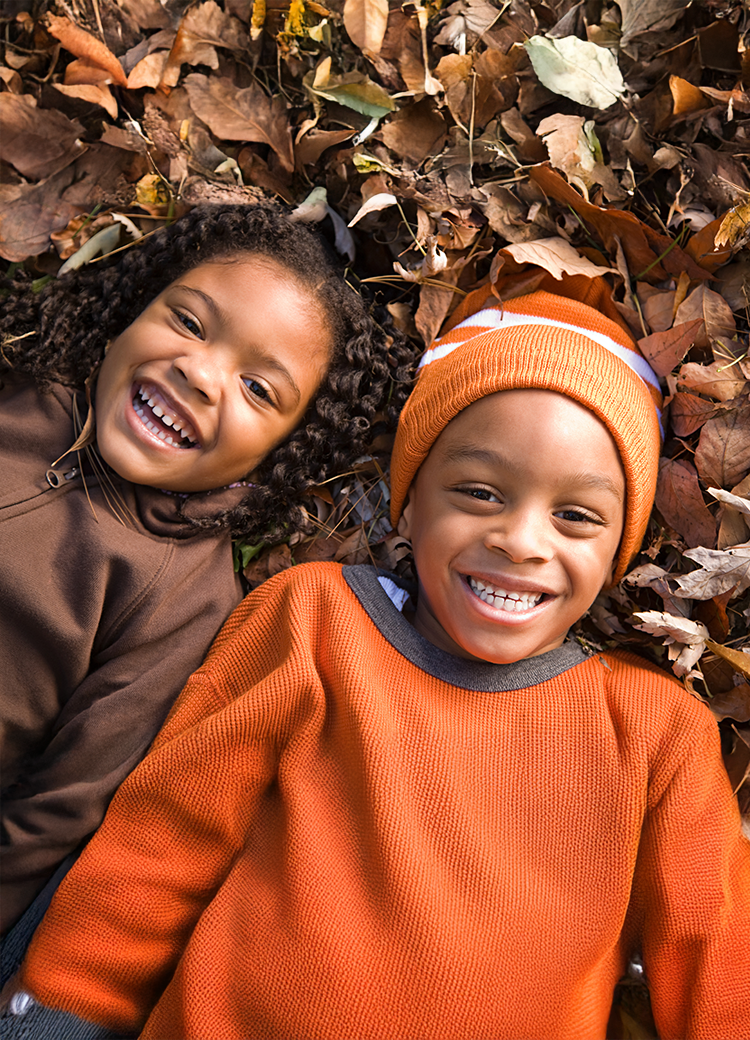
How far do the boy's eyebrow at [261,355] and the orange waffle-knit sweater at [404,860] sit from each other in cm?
73

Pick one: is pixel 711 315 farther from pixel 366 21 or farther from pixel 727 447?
pixel 366 21

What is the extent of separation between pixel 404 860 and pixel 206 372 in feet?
5.06

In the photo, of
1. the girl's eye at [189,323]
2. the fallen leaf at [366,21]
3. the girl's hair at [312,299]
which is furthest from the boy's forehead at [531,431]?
the fallen leaf at [366,21]

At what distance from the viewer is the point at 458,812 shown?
7.11ft

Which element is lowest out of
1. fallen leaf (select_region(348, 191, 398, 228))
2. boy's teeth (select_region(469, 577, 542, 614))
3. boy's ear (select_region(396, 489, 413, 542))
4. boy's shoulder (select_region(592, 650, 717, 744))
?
boy's shoulder (select_region(592, 650, 717, 744))

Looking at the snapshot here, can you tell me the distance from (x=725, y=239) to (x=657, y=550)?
964mm

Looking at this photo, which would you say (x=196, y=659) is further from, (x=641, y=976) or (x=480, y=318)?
(x=641, y=976)

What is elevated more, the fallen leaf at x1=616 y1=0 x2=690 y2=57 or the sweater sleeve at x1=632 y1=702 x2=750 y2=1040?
the fallen leaf at x1=616 y1=0 x2=690 y2=57

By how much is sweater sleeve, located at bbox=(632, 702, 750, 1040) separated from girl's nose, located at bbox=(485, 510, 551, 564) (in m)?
0.71

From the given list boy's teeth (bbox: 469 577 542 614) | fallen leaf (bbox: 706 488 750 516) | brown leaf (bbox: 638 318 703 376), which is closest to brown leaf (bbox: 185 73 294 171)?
brown leaf (bbox: 638 318 703 376)

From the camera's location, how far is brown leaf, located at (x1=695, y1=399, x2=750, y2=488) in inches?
94.0

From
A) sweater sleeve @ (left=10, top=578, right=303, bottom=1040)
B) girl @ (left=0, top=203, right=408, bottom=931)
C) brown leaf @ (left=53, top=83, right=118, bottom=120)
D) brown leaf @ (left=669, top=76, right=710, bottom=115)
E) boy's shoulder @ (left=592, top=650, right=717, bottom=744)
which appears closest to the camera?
sweater sleeve @ (left=10, top=578, right=303, bottom=1040)

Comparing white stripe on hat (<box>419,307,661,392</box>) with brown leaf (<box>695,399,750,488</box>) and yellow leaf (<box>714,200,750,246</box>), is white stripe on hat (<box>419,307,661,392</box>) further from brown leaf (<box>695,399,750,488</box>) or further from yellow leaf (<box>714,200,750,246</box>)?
yellow leaf (<box>714,200,750,246</box>)

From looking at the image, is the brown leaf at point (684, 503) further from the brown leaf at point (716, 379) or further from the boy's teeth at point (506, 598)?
the boy's teeth at point (506, 598)
